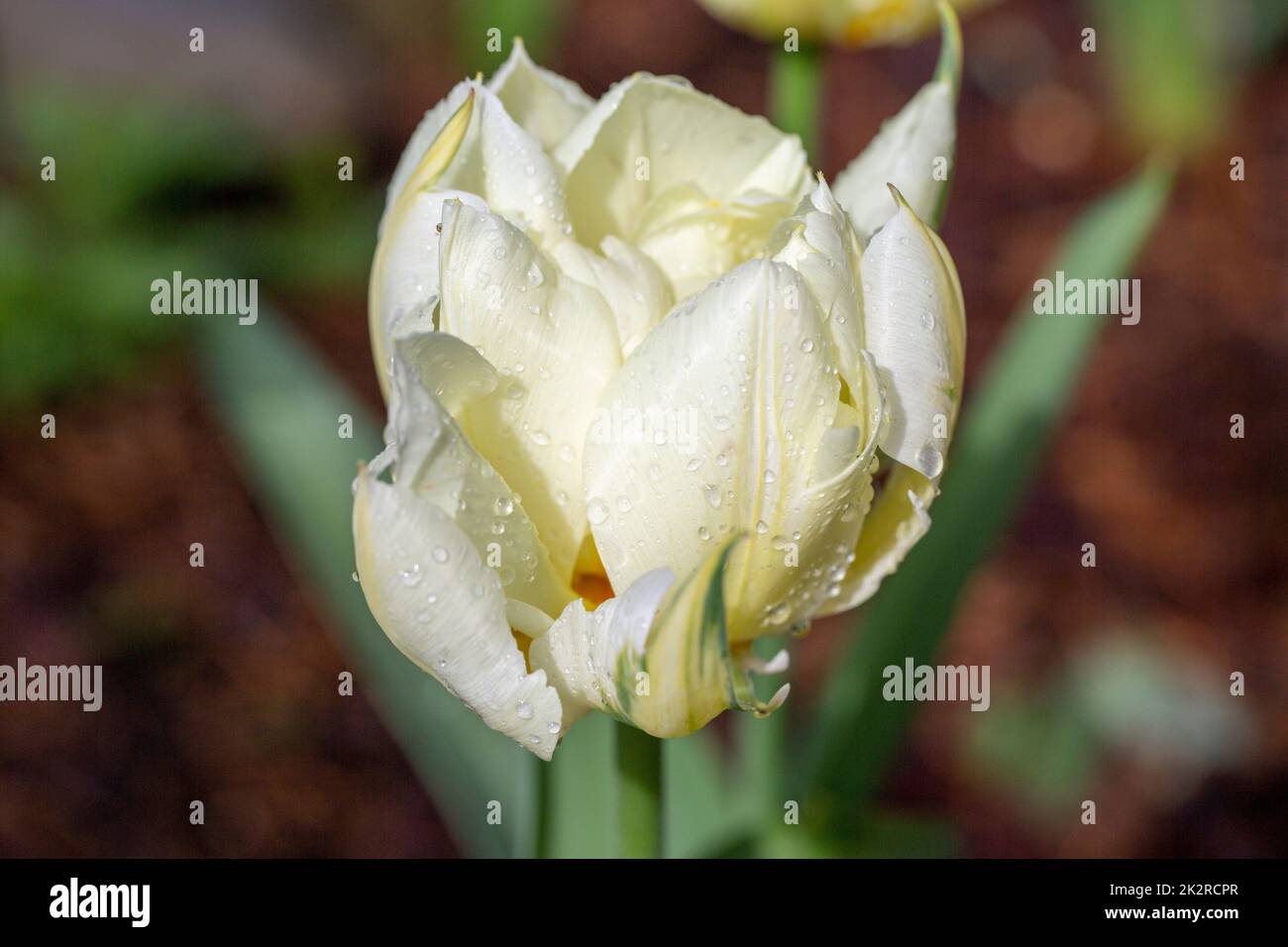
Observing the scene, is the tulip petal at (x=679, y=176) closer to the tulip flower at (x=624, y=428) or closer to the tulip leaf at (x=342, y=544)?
the tulip flower at (x=624, y=428)

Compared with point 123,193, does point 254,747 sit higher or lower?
lower

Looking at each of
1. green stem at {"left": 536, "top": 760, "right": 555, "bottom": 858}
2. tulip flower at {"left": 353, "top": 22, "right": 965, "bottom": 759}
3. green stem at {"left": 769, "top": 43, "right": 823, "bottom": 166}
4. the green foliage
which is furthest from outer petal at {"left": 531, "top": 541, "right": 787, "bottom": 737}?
the green foliage

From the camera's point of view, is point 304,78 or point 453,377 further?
point 304,78

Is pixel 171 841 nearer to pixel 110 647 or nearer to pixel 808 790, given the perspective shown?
pixel 110 647

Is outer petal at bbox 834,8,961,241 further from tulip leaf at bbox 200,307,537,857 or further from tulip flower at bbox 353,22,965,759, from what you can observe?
tulip leaf at bbox 200,307,537,857

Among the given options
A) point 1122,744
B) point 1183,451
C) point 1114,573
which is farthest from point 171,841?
point 1183,451

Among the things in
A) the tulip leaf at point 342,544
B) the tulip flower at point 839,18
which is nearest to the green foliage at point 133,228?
the tulip leaf at point 342,544
